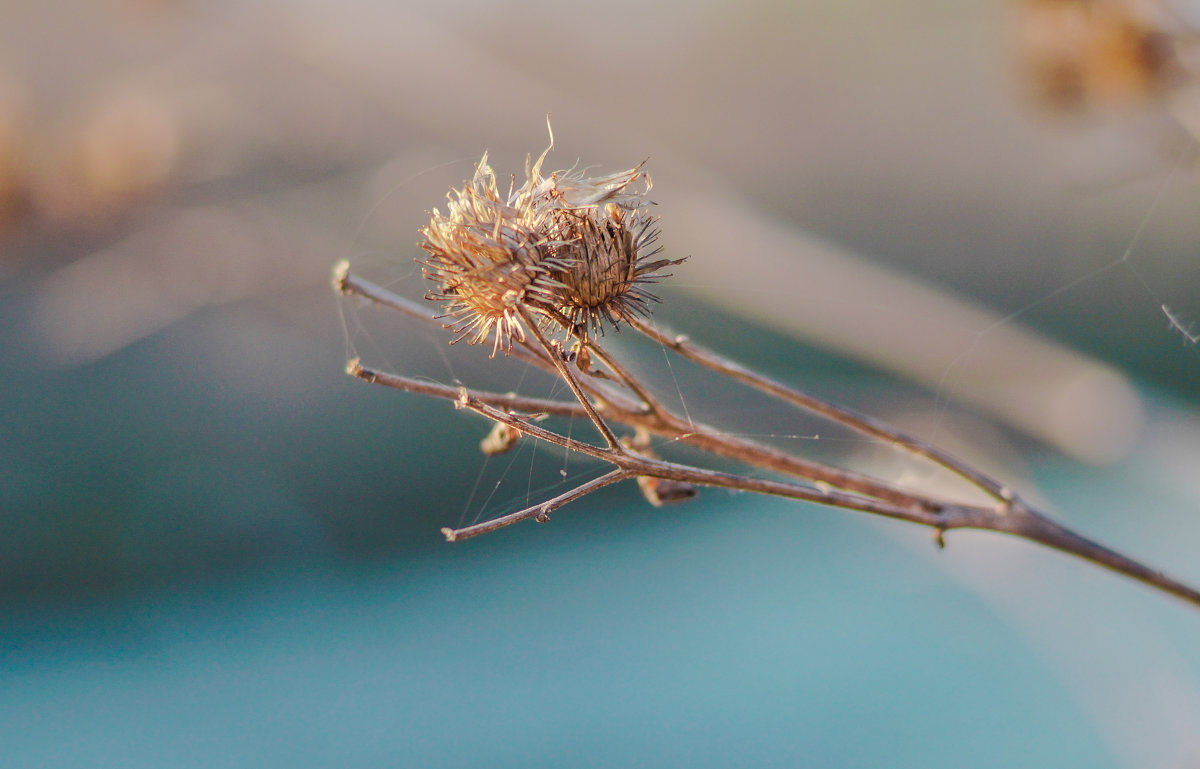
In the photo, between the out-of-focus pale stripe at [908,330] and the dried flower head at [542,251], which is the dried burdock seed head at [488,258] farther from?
the out-of-focus pale stripe at [908,330]

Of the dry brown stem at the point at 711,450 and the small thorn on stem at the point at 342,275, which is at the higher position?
the small thorn on stem at the point at 342,275

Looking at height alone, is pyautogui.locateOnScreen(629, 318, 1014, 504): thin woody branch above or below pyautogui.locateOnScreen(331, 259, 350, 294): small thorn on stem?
below

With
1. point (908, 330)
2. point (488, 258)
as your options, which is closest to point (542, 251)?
point (488, 258)

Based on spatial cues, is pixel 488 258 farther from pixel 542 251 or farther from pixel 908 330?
pixel 908 330

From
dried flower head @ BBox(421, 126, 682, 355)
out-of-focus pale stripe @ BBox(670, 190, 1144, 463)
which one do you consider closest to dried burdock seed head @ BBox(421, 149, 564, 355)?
dried flower head @ BBox(421, 126, 682, 355)

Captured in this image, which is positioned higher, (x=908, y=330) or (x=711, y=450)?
(x=908, y=330)

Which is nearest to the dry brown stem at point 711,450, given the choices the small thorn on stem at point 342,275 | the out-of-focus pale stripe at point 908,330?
the small thorn on stem at point 342,275

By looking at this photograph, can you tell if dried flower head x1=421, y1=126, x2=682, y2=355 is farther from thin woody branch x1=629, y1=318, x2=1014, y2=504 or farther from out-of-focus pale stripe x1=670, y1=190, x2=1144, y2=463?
out-of-focus pale stripe x1=670, y1=190, x2=1144, y2=463

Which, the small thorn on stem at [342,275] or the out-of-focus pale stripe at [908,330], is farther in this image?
the out-of-focus pale stripe at [908,330]
